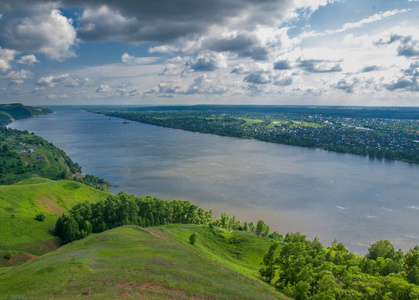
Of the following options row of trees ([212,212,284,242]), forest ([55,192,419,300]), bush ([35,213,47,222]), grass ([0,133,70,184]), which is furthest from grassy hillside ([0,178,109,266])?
row of trees ([212,212,284,242])

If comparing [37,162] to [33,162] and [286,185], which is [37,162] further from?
[286,185]

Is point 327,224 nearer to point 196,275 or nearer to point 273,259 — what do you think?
point 273,259

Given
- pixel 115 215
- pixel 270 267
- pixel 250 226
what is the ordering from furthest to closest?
pixel 250 226
pixel 115 215
pixel 270 267

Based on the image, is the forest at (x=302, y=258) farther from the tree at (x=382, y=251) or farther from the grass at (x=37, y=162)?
the grass at (x=37, y=162)

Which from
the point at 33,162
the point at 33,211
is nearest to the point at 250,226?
the point at 33,211

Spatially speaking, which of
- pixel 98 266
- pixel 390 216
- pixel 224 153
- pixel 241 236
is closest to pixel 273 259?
pixel 241 236

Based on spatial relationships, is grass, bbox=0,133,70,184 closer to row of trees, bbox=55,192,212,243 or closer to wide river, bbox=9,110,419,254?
wide river, bbox=9,110,419,254
